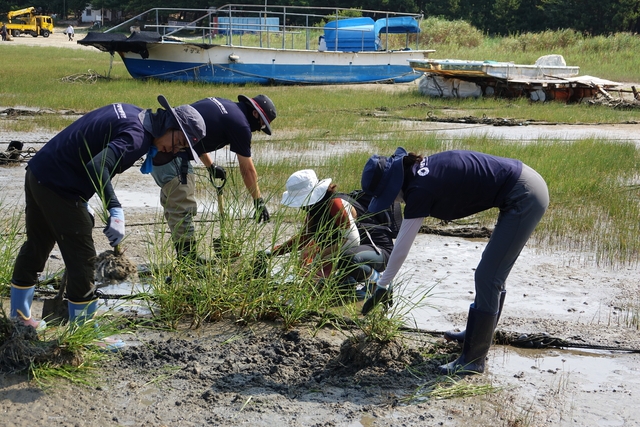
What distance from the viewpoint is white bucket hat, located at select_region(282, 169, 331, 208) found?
18.8ft

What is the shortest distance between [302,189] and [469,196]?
179 cm

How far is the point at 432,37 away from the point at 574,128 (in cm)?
2844

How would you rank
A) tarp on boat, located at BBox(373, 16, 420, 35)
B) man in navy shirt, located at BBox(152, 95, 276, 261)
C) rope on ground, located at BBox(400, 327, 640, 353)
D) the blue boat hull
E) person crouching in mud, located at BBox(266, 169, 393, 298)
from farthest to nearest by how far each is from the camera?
1. tarp on boat, located at BBox(373, 16, 420, 35)
2. the blue boat hull
3. man in navy shirt, located at BBox(152, 95, 276, 261)
4. person crouching in mud, located at BBox(266, 169, 393, 298)
5. rope on ground, located at BBox(400, 327, 640, 353)

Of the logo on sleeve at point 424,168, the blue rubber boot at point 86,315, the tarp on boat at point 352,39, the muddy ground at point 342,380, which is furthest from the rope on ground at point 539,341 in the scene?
the tarp on boat at point 352,39

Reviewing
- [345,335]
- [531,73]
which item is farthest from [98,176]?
[531,73]

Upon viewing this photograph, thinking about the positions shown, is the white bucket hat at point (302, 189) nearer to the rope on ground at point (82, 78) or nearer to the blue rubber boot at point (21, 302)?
the blue rubber boot at point (21, 302)

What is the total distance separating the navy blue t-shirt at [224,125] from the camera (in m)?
6.14

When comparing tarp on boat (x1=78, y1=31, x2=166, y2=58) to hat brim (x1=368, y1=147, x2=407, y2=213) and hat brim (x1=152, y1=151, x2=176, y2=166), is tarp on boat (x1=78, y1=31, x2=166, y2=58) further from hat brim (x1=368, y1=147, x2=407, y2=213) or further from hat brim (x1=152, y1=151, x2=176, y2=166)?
hat brim (x1=368, y1=147, x2=407, y2=213)

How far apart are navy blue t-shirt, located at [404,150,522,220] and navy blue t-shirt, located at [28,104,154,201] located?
1595 millimetres

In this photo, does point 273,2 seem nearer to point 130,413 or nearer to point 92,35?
point 92,35

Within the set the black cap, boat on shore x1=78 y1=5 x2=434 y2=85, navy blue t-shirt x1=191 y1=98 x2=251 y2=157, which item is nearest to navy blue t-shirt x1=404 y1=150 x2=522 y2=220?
navy blue t-shirt x1=191 y1=98 x2=251 y2=157

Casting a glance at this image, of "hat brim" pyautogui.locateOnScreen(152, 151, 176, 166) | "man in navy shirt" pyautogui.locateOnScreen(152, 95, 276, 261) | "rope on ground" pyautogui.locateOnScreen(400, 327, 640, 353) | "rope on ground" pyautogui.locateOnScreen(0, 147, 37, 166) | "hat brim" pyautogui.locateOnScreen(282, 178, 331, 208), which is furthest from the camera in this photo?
"rope on ground" pyautogui.locateOnScreen(0, 147, 37, 166)

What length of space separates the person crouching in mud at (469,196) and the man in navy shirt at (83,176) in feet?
3.90

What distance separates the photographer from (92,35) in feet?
76.9
